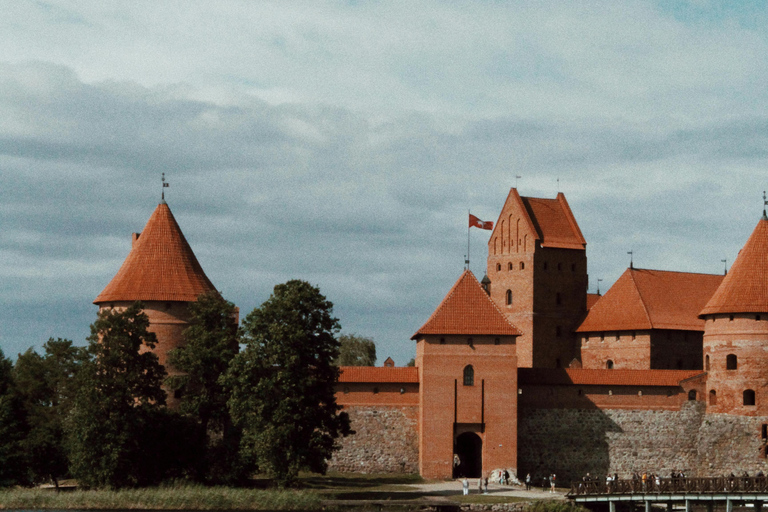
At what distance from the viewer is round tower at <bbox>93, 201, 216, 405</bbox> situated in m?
45.7

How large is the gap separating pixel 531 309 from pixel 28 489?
25.9 meters

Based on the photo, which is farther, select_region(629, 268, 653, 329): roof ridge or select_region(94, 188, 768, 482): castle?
select_region(629, 268, 653, 329): roof ridge

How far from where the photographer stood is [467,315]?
155 ft

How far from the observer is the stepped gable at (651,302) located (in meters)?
55.7

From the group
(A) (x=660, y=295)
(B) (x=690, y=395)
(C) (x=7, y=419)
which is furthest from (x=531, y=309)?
(C) (x=7, y=419)

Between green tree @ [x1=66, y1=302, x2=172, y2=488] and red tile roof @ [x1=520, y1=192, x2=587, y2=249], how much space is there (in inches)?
949

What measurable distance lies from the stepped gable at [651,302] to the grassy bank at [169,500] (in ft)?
72.0

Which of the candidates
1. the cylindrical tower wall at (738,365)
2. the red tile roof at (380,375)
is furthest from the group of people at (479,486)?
the cylindrical tower wall at (738,365)

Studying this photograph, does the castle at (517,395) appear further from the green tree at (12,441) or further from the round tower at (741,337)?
the green tree at (12,441)

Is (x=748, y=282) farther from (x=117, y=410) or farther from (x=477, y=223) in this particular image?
(x=117, y=410)

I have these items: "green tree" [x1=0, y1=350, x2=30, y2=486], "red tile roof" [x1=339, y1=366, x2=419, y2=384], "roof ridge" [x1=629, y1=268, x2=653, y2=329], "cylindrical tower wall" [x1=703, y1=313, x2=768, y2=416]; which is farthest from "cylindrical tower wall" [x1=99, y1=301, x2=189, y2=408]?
"roof ridge" [x1=629, y1=268, x2=653, y2=329]

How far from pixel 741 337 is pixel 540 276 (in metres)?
12.9

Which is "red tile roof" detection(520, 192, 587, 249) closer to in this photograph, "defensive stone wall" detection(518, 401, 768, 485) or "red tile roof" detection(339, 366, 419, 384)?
"defensive stone wall" detection(518, 401, 768, 485)

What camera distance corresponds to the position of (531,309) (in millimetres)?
57969
